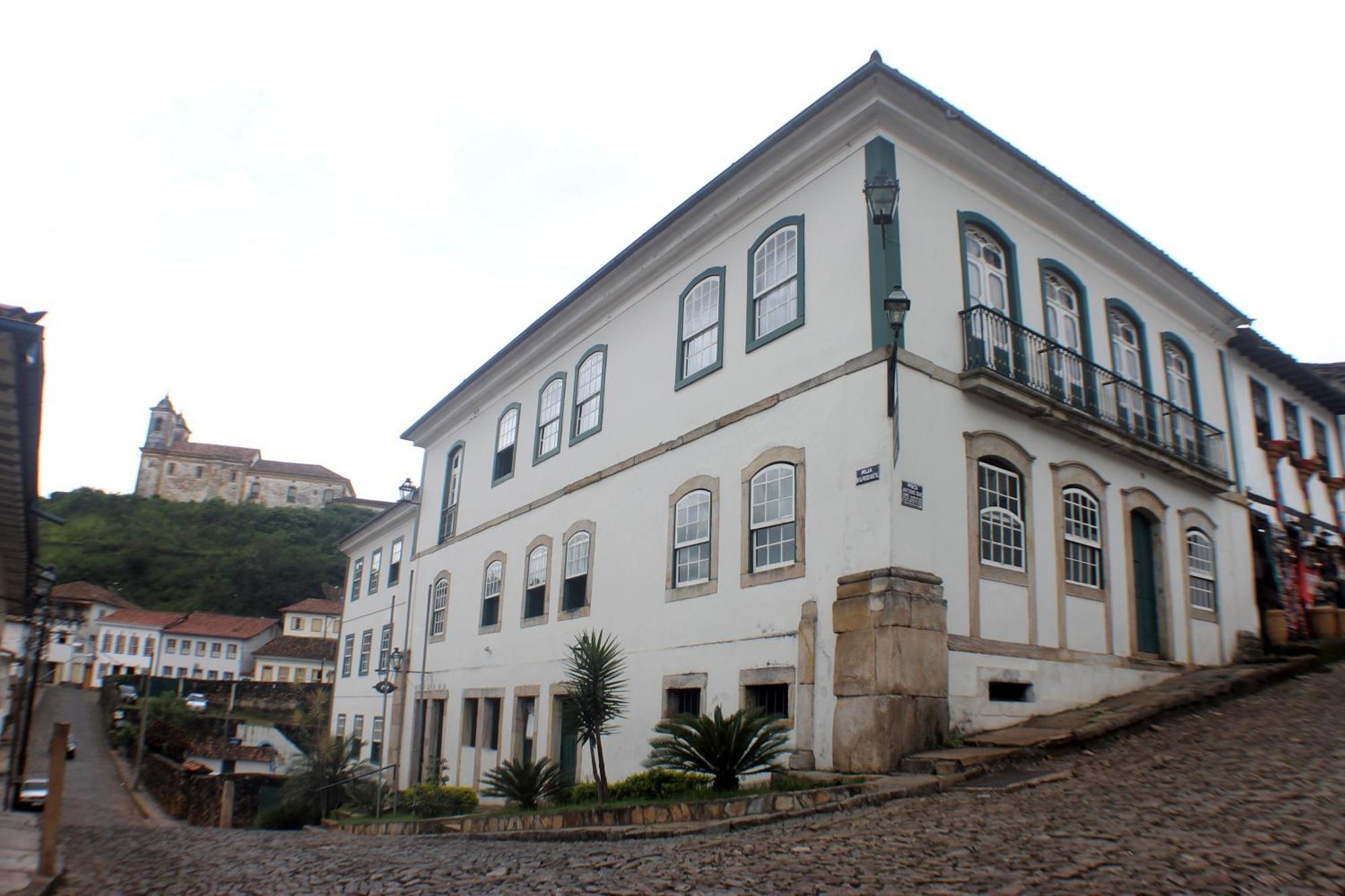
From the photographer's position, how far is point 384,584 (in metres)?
28.3

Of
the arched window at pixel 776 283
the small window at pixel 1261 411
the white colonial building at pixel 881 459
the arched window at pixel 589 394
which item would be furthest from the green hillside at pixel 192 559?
the arched window at pixel 776 283

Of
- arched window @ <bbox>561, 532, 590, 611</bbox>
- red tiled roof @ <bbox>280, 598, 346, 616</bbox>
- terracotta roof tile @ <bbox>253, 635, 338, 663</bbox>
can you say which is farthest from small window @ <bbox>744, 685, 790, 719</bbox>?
red tiled roof @ <bbox>280, 598, 346, 616</bbox>

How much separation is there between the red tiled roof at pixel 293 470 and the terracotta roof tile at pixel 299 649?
35572mm

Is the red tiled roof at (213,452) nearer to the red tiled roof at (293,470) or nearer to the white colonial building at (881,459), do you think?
the red tiled roof at (293,470)

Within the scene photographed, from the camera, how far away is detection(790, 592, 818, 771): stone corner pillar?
10414 millimetres

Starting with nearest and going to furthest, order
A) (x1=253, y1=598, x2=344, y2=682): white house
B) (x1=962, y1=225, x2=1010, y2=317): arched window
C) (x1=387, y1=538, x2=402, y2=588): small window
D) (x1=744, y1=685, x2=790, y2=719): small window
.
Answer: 1. (x1=744, y1=685, x2=790, y2=719): small window
2. (x1=962, y1=225, x2=1010, y2=317): arched window
3. (x1=387, y1=538, x2=402, y2=588): small window
4. (x1=253, y1=598, x2=344, y2=682): white house

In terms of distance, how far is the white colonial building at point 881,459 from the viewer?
34.7ft

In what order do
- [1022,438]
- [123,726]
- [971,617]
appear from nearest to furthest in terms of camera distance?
1. [971,617]
2. [1022,438]
3. [123,726]

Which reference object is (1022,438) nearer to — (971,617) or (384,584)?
(971,617)

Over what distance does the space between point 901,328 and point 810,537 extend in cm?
247

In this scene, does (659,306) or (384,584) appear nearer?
(659,306)

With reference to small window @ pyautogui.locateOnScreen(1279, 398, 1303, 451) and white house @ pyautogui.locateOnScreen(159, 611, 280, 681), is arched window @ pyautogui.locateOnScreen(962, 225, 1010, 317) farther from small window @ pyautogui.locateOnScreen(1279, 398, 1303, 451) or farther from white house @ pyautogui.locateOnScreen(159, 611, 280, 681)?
white house @ pyautogui.locateOnScreen(159, 611, 280, 681)

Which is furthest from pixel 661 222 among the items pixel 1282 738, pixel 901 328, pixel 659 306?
pixel 1282 738

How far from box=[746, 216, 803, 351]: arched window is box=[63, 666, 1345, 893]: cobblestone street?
233 inches
